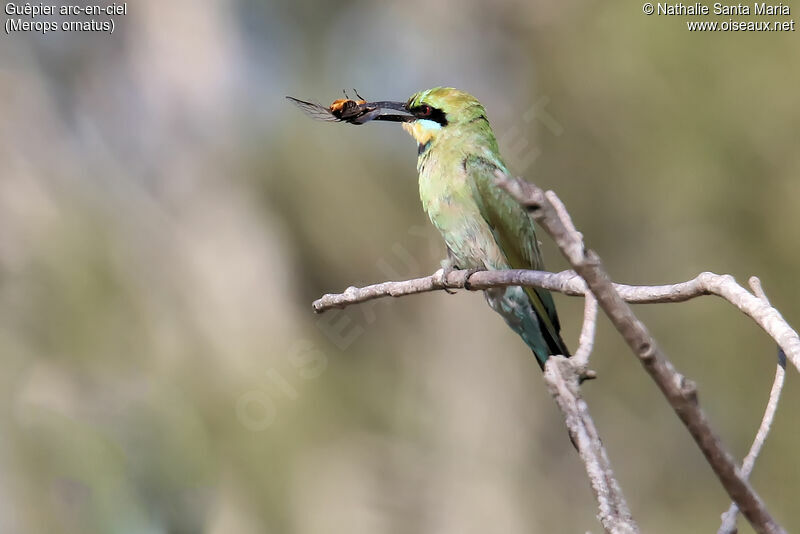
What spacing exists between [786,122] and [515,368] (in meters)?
1.99

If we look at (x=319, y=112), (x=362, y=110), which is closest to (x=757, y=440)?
(x=362, y=110)

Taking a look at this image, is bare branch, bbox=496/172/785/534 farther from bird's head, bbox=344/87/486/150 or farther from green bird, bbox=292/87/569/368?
bird's head, bbox=344/87/486/150

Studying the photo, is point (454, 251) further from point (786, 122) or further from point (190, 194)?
point (190, 194)

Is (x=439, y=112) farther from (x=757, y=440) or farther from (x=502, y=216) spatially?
(x=757, y=440)

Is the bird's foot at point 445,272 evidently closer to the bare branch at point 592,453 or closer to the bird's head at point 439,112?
the bird's head at point 439,112

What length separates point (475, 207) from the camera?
2418mm

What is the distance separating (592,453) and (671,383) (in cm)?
12

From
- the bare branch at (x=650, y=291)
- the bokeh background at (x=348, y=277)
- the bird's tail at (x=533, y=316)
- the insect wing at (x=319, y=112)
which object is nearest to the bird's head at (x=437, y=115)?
the insect wing at (x=319, y=112)

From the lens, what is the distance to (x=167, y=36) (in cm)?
515

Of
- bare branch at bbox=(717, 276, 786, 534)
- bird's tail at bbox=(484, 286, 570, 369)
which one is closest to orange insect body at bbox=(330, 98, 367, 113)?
bird's tail at bbox=(484, 286, 570, 369)

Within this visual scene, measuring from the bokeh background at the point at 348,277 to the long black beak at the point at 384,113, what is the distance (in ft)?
4.38

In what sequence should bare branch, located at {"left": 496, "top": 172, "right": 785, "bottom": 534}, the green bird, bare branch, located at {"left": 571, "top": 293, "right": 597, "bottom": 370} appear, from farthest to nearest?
the green bird
bare branch, located at {"left": 571, "top": 293, "right": 597, "bottom": 370}
bare branch, located at {"left": 496, "top": 172, "right": 785, "bottom": 534}

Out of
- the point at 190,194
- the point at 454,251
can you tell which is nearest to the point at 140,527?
the point at 454,251

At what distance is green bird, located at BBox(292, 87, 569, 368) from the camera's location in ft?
7.75
